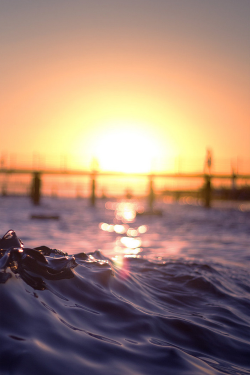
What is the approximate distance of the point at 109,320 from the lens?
2494mm

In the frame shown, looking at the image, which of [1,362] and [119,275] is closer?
[1,362]

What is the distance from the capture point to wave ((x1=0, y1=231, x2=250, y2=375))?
6.00ft

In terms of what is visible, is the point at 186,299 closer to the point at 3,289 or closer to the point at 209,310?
the point at 209,310

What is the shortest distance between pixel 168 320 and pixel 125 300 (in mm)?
486

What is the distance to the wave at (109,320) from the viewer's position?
183cm

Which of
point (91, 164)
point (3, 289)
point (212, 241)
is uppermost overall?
point (91, 164)

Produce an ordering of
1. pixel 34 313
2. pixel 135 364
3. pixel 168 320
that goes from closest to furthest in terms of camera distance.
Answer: pixel 135 364, pixel 34 313, pixel 168 320

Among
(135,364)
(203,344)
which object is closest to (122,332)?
(135,364)

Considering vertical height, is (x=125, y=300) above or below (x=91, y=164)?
below

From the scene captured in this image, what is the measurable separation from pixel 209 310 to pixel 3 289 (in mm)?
2001

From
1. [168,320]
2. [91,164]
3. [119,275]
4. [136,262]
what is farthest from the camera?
[91,164]

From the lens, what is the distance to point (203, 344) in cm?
232

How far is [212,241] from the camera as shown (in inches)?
349

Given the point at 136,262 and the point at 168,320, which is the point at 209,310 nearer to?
the point at 168,320
